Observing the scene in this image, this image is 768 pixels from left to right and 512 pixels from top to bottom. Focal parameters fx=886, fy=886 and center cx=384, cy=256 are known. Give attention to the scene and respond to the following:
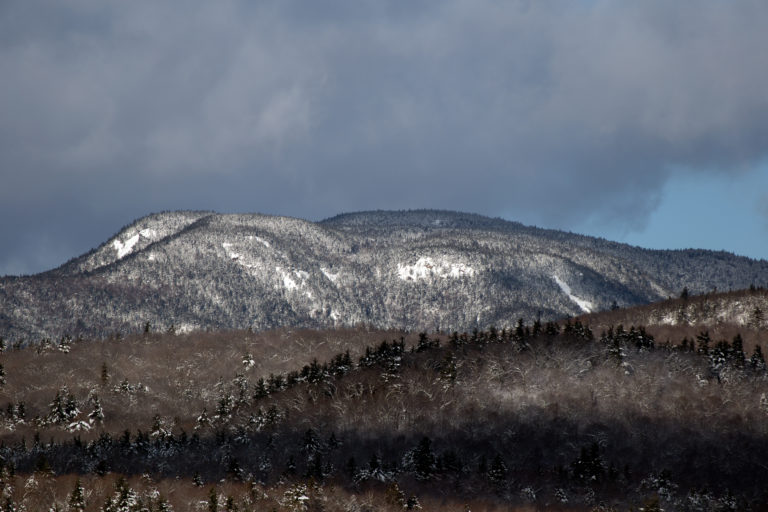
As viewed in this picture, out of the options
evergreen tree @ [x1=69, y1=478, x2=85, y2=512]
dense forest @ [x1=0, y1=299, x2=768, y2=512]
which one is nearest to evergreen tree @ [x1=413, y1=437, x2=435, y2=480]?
dense forest @ [x1=0, y1=299, x2=768, y2=512]

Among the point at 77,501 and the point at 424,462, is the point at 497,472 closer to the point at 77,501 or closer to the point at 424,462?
the point at 424,462

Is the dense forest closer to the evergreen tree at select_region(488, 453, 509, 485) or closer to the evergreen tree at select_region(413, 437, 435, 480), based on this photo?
the evergreen tree at select_region(488, 453, 509, 485)

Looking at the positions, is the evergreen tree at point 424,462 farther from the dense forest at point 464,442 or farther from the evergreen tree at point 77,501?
the evergreen tree at point 77,501

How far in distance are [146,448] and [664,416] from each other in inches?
3348

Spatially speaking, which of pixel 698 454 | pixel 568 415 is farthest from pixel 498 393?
pixel 698 454

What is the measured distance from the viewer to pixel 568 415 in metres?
139

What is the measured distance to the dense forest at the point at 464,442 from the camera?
118 m

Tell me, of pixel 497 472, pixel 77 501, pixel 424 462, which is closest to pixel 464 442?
pixel 424 462

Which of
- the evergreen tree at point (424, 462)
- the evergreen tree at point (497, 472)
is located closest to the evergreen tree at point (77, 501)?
the evergreen tree at point (424, 462)

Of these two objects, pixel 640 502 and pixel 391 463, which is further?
pixel 391 463

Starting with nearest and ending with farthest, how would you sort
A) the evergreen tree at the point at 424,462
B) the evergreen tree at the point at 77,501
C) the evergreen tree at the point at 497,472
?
1. the evergreen tree at the point at 77,501
2. the evergreen tree at the point at 497,472
3. the evergreen tree at the point at 424,462

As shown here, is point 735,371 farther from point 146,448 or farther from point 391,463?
point 146,448

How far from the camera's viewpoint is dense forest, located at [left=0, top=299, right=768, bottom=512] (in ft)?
385

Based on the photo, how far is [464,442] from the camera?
452ft
